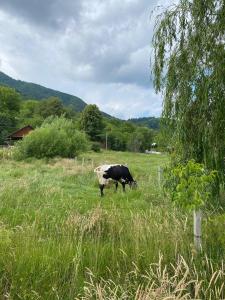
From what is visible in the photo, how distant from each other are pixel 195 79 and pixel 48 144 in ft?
103

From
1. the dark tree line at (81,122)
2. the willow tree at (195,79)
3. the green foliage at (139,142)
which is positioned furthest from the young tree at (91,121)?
the willow tree at (195,79)

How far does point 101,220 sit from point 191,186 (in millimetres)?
2445

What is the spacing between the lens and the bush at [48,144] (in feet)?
121

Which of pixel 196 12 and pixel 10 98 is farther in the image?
pixel 10 98

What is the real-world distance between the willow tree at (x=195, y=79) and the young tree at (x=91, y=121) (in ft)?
225

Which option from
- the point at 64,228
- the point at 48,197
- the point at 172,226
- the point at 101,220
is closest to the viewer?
the point at 172,226

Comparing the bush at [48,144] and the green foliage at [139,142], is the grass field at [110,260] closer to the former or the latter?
the bush at [48,144]

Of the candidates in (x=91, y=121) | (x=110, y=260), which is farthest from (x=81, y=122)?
(x=110, y=260)

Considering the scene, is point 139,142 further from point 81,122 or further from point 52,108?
point 52,108

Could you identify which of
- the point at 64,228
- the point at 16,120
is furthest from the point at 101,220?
the point at 16,120

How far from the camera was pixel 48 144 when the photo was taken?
37375 mm

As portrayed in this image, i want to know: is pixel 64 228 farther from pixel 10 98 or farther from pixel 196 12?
pixel 10 98

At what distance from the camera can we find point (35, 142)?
3675 cm

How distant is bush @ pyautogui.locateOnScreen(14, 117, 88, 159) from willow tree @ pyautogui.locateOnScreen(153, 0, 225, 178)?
30.3m
